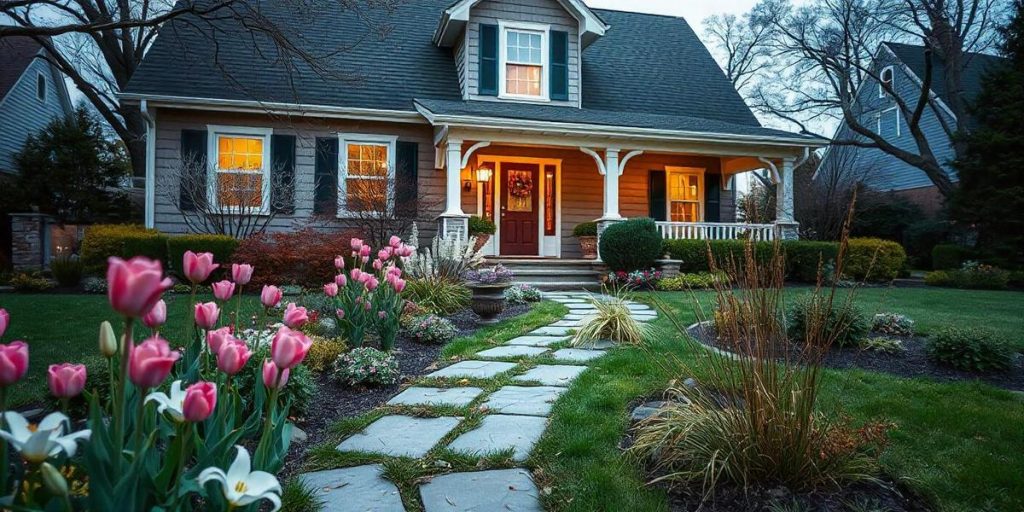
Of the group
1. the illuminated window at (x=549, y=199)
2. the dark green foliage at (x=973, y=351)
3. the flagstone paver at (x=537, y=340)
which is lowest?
the flagstone paver at (x=537, y=340)

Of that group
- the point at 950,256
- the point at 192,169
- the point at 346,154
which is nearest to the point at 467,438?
the point at 346,154

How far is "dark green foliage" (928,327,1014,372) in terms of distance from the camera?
367cm

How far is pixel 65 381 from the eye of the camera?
3.34ft

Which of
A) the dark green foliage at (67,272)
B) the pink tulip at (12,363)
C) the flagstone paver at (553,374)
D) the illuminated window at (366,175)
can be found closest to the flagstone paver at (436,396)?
the flagstone paver at (553,374)

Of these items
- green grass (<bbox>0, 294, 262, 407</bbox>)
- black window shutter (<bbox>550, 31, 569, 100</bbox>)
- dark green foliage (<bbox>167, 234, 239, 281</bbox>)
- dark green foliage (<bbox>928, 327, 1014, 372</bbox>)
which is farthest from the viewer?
black window shutter (<bbox>550, 31, 569, 100</bbox>)

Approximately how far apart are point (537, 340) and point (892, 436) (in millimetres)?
2725

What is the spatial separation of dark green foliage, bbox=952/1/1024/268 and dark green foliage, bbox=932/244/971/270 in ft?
1.11

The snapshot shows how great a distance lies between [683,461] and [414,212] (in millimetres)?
8059

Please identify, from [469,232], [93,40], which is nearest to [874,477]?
[469,232]

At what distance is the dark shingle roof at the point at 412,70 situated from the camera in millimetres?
9914

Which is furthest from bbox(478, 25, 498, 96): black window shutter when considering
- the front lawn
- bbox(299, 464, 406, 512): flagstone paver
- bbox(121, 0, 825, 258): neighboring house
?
bbox(299, 464, 406, 512): flagstone paver

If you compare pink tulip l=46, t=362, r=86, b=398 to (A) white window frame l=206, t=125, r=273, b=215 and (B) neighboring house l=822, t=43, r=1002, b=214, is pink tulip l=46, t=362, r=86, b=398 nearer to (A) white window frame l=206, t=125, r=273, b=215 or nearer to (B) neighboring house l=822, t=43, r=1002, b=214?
(A) white window frame l=206, t=125, r=273, b=215

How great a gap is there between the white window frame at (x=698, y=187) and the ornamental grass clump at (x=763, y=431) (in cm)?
1013

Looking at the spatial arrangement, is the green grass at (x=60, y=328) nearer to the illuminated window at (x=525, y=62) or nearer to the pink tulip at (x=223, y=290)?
the pink tulip at (x=223, y=290)
